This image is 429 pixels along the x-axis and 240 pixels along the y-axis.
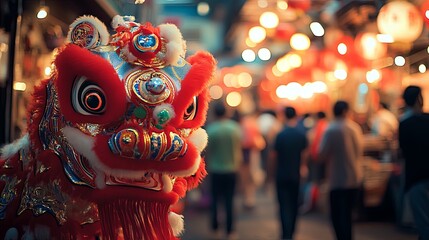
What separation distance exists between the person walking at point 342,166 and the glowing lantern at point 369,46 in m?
3.70

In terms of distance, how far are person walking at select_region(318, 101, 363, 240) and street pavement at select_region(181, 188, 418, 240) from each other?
2.18 m

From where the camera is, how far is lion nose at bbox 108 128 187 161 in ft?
11.3

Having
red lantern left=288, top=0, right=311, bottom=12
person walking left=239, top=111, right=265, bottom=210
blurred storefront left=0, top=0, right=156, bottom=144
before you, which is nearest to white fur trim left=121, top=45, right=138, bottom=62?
blurred storefront left=0, top=0, right=156, bottom=144

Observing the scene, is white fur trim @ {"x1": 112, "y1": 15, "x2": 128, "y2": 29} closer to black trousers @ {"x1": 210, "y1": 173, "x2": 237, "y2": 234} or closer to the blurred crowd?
the blurred crowd

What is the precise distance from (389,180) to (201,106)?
26.0 feet

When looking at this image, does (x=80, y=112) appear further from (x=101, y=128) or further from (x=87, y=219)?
(x=87, y=219)

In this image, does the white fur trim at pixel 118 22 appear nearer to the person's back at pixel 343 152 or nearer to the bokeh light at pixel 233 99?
the person's back at pixel 343 152

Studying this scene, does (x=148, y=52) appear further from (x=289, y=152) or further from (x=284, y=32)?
(x=284, y=32)

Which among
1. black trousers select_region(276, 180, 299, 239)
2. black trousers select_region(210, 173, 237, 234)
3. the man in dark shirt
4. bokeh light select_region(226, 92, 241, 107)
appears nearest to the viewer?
the man in dark shirt

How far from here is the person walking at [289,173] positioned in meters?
8.45

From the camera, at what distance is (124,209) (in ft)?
11.7

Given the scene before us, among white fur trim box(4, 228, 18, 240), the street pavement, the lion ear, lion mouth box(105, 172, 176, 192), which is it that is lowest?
the street pavement

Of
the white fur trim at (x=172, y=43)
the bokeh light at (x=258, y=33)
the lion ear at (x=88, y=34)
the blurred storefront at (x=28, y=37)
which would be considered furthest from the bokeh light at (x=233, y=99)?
the lion ear at (x=88, y=34)

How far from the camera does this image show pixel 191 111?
12.9 ft
